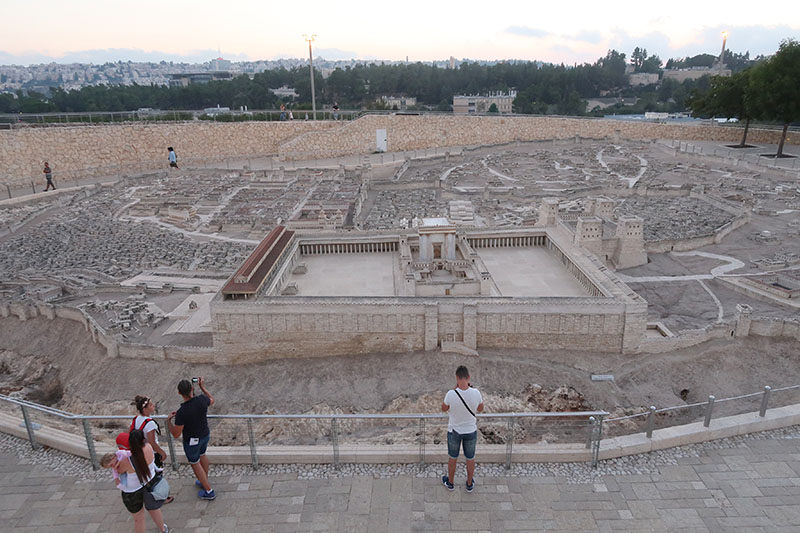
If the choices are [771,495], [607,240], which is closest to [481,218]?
[607,240]

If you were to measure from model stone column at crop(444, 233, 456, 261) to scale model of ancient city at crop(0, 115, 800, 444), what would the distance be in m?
0.09

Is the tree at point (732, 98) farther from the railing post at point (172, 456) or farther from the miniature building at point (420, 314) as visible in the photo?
the railing post at point (172, 456)

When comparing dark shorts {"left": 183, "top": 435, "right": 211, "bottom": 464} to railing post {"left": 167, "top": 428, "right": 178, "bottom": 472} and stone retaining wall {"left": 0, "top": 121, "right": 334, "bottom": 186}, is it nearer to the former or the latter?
railing post {"left": 167, "top": 428, "right": 178, "bottom": 472}

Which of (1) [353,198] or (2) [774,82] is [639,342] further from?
(2) [774,82]

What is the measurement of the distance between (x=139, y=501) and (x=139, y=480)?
31 centimetres

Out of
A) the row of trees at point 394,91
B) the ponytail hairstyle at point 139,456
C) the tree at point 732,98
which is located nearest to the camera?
the ponytail hairstyle at point 139,456

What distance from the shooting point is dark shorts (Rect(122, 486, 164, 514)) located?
22.9 feet

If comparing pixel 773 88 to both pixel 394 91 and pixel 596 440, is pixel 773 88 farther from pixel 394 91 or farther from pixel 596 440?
pixel 394 91

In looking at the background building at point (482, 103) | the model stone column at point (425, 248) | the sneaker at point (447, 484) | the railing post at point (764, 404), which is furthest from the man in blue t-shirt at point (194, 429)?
the background building at point (482, 103)

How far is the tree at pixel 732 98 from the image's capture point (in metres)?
50.6

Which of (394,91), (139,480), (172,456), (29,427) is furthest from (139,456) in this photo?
(394,91)

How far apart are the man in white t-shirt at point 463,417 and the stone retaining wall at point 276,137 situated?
5043cm

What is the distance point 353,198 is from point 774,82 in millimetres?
37806

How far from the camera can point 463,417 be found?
25.5ft
